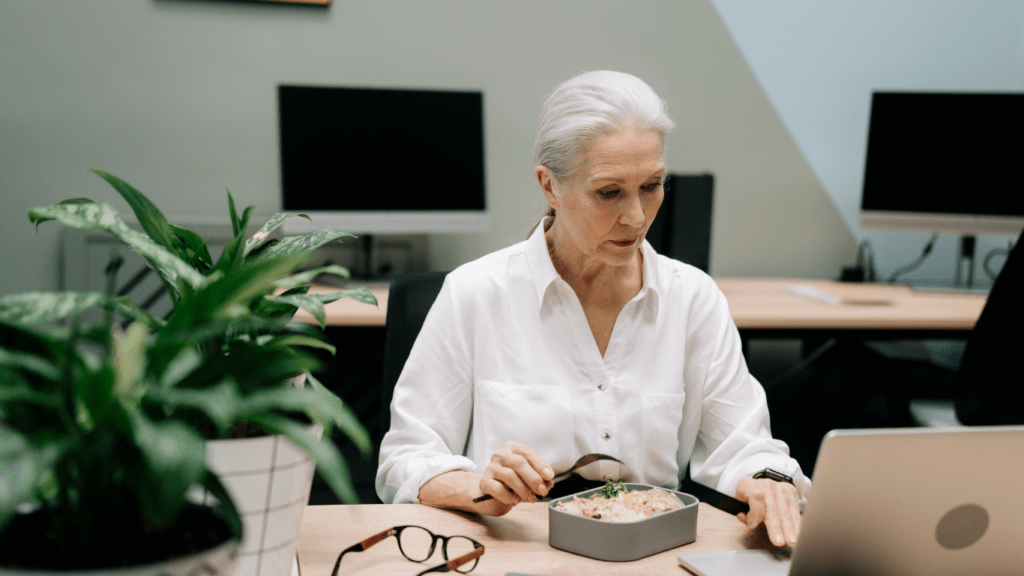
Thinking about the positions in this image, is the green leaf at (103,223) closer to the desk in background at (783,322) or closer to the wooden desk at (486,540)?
the wooden desk at (486,540)

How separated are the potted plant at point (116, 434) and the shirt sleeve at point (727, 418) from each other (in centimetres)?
79

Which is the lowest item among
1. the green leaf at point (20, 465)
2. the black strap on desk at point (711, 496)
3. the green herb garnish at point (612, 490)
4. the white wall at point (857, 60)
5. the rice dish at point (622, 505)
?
the black strap on desk at point (711, 496)

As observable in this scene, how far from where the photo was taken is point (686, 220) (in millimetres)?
2336

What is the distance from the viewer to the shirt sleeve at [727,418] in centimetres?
112

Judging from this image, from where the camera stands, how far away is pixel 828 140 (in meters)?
2.82

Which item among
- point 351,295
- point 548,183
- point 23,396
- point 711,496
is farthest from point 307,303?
point 711,496

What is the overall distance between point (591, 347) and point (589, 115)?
384 millimetres

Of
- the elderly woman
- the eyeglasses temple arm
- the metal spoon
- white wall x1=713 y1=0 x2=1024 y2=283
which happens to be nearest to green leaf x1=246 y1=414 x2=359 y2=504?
the eyeglasses temple arm

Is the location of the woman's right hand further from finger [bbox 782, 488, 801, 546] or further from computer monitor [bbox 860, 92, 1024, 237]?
computer monitor [bbox 860, 92, 1024, 237]

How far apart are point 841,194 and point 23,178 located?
9.37ft

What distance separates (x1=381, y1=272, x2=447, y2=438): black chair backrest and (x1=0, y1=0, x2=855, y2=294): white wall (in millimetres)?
1054

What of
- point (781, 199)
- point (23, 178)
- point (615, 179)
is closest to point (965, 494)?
point (615, 179)

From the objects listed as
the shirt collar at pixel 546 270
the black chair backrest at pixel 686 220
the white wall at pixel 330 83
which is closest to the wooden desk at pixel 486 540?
A: the shirt collar at pixel 546 270

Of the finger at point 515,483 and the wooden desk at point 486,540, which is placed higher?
the finger at point 515,483
